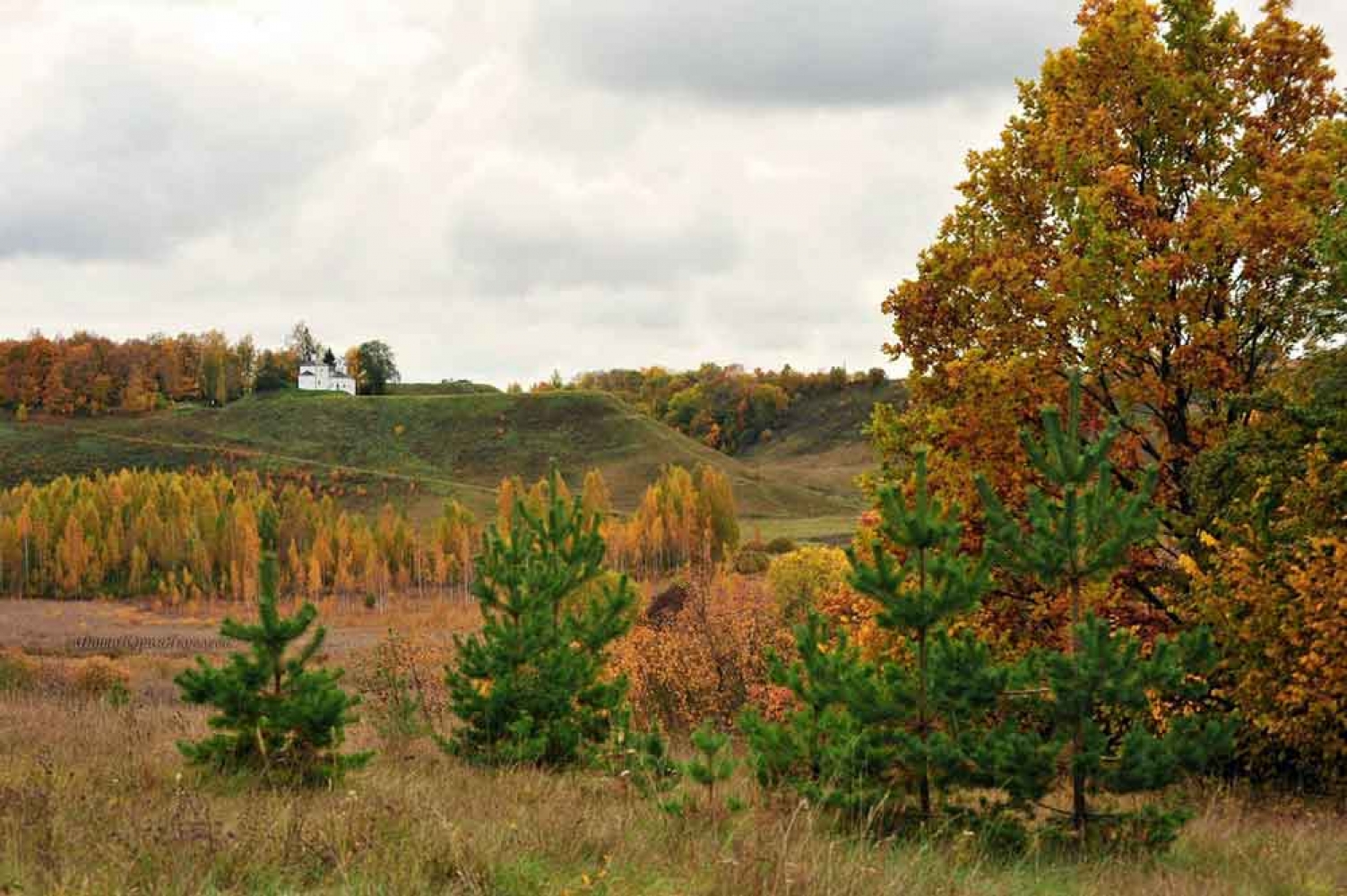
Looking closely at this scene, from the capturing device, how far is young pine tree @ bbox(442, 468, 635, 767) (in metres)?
13.7

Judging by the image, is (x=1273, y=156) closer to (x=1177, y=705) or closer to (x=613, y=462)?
(x=1177, y=705)

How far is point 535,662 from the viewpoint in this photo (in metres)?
13.9

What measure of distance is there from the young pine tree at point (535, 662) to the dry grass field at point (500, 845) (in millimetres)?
769

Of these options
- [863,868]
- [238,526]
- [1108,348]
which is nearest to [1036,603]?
[1108,348]

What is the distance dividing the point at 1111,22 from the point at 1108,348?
5051mm

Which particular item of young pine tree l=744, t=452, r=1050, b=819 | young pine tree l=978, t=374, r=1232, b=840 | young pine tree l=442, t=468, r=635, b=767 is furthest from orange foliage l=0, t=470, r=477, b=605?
young pine tree l=978, t=374, r=1232, b=840

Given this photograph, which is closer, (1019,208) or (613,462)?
(1019,208)

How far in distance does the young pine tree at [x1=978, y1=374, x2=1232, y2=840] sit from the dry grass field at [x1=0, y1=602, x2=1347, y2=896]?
0.79 m

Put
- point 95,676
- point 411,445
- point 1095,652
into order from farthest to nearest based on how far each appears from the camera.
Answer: point 411,445 < point 95,676 < point 1095,652

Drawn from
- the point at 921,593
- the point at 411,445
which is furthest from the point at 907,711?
the point at 411,445

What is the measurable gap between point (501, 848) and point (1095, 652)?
4.87 meters

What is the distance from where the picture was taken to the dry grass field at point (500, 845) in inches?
259

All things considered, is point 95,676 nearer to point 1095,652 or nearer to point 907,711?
point 907,711

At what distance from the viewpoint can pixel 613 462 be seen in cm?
17812
